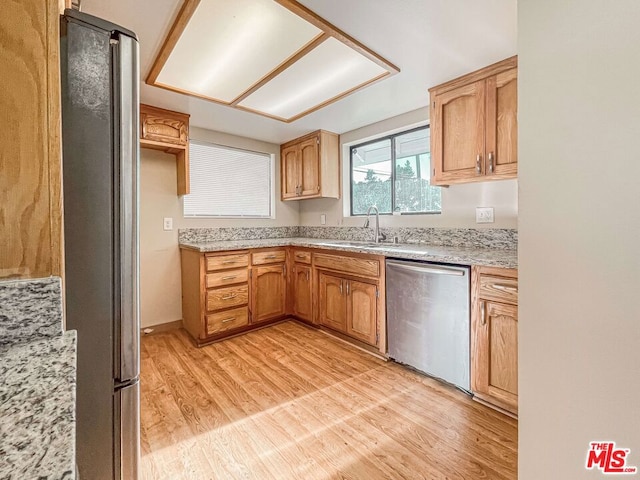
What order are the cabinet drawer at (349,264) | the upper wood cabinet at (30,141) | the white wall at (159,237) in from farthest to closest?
1. the white wall at (159,237)
2. the cabinet drawer at (349,264)
3. the upper wood cabinet at (30,141)

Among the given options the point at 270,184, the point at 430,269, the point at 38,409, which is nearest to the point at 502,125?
the point at 430,269

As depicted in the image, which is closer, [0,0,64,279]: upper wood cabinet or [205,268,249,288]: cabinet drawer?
[0,0,64,279]: upper wood cabinet

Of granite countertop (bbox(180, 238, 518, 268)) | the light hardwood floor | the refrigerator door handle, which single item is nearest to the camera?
the refrigerator door handle

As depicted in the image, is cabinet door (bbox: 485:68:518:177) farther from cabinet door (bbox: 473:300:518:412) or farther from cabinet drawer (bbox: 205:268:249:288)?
cabinet drawer (bbox: 205:268:249:288)

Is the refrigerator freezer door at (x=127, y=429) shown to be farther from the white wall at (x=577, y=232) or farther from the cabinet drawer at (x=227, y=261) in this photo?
the cabinet drawer at (x=227, y=261)

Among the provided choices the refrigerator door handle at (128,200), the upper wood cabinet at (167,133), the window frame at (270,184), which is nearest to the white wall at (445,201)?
the window frame at (270,184)

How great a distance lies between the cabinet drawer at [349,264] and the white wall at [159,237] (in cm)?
137

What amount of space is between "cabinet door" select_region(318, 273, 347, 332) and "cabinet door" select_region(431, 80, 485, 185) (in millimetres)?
Answer: 1224

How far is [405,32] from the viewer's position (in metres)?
1.58

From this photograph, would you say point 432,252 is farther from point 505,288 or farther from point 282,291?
point 282,291

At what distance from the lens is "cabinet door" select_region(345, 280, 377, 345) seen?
2.42 meters

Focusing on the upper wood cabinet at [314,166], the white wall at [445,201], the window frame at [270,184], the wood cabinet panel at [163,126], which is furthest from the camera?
the upper wood cabinet at [314,166]

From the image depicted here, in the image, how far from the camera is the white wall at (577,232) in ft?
2.57

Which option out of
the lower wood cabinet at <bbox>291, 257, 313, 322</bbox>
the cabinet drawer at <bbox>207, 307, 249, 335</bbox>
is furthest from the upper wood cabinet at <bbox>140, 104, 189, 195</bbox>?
the lower wood cabinet at <bbox>291, 257, 313, 322</bbox>
